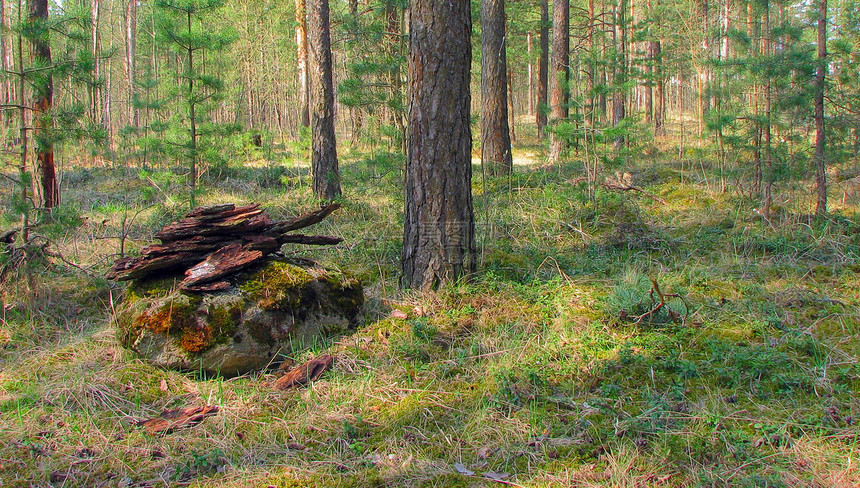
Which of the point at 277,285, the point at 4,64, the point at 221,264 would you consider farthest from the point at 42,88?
the point at 4,64

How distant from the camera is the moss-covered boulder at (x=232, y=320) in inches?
146

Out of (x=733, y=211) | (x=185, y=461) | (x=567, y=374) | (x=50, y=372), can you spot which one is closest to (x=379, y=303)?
(x=567, y=374)

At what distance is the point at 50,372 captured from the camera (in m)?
3.75

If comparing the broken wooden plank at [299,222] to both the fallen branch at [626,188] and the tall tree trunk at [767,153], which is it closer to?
the fallen branch at [626,188]

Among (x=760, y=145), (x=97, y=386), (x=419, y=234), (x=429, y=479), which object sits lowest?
(x=429, y=479)

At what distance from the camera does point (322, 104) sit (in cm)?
913

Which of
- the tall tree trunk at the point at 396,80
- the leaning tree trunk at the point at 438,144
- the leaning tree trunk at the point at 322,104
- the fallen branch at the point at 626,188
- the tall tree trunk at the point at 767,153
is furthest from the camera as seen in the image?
the leaning tree trunk at the point at 322,104

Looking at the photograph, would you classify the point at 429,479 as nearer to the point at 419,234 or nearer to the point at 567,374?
the point at 567,374

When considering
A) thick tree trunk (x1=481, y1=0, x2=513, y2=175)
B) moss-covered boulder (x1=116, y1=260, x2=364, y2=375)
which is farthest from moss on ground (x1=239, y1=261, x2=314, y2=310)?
thick tree trunk (x1=481, y1=0, x2=513, y2=175)

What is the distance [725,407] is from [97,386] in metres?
3.89

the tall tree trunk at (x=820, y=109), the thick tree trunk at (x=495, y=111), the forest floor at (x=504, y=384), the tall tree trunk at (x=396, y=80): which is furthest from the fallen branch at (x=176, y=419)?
the tall tree trunk at (x=820, y=109)

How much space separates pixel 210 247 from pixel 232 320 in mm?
714

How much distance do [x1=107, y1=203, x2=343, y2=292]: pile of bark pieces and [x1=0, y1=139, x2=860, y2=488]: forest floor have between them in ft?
2.10

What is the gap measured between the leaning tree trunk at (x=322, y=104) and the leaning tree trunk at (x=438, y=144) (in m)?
4.55
